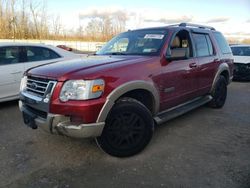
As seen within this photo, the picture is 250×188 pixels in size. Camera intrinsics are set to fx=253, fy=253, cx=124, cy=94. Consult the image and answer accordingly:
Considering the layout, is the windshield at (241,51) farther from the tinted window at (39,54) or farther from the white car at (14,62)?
the white car at (14,62)

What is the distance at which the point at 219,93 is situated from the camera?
19.4 feet

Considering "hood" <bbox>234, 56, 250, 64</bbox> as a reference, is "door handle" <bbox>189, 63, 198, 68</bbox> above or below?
above

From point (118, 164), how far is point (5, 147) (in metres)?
1.79

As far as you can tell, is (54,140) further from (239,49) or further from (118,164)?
(239,49)

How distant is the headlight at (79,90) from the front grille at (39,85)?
22 cm

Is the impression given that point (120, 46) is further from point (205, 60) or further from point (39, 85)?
point (39, 85)

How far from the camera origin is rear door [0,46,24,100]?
5645mm

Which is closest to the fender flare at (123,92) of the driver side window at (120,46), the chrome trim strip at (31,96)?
the chrome trim strip at (31,96)

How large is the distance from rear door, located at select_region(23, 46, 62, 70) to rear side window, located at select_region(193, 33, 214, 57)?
352 cm

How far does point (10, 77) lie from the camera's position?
18.7 ft

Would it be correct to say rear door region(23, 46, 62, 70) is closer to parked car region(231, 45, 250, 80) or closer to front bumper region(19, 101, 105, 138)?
front bumper region(19, 101, 105, 138)

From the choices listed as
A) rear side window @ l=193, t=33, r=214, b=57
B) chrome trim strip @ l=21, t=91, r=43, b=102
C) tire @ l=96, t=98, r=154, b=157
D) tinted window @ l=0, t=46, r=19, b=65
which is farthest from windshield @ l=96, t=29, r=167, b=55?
tinted window @ l=0, t=46, r=19, b=65

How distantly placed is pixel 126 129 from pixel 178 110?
1399 millimetres

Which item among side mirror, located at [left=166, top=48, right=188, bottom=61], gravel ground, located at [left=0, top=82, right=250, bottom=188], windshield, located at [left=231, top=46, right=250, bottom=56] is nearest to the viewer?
gravel ground, located at [left=0, top=82, right=250, bottom=188]
